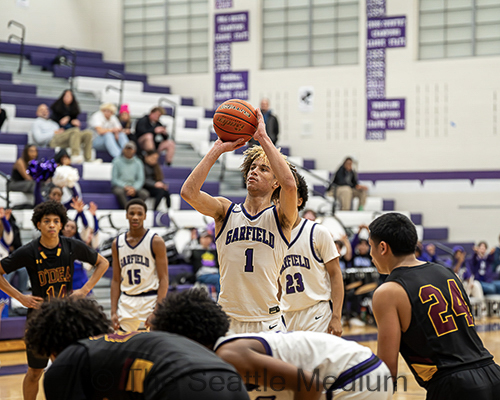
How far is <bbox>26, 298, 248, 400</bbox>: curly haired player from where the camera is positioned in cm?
215

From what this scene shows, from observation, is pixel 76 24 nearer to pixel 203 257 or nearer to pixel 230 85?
pixel 230 85

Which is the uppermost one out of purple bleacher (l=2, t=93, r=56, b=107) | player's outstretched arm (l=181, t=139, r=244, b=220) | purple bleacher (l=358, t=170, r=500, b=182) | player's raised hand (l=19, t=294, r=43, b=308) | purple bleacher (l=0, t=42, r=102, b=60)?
purple bleacher (l=0, t=42, r=102, b=60)

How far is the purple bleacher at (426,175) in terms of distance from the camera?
14064 millimetres

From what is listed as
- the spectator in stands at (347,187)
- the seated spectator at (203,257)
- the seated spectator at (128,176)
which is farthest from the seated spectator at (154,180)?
the spectator in stands at (347,187)

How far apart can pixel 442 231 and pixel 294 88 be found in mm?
4622

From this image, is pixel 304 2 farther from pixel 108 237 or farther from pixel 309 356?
pixel 309 356

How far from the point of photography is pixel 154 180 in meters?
11.4

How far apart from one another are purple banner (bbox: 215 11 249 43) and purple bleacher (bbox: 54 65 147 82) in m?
2.09

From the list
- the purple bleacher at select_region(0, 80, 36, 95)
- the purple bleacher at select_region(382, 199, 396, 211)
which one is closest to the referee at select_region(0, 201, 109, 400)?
the purple bleacher at select_region(0, 80, 36, 95)

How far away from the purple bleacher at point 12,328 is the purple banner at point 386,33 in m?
10.2

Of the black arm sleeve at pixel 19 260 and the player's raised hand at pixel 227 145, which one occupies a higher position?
the player's raised hand at pixel 227 145

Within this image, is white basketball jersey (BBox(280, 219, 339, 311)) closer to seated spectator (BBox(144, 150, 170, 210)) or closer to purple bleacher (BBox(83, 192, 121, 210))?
purple bleacher (BBox(83, 192, 121, 210))

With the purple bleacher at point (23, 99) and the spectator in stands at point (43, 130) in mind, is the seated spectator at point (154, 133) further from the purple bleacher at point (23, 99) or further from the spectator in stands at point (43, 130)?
the purple bleacher at point (23, 99)

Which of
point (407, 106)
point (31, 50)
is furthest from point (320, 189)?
point (31, 50)
